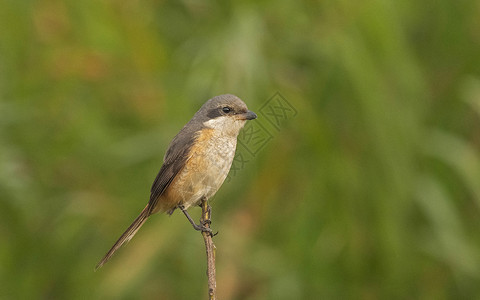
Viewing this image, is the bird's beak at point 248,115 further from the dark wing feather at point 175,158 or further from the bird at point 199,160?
the dark wing feather at point 175,158

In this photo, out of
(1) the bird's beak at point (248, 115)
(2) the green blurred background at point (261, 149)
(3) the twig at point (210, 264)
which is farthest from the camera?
(2) the green blurred background at point (261, 149)

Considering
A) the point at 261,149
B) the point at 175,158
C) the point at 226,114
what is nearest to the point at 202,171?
the point at 175,158

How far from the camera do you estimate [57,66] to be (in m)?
4.45

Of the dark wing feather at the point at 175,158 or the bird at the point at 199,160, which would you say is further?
the dark wing feather at the point at 175,158

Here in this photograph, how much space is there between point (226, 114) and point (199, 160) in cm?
26

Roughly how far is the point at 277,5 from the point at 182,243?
5.18 ft

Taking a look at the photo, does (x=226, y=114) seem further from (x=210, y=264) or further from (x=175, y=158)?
(x=210, y=264)

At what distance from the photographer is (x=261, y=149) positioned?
13.2 feet

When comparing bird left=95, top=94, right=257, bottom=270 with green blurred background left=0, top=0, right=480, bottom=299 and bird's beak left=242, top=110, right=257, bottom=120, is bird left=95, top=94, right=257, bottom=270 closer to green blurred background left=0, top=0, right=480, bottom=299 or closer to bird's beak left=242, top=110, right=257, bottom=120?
bird's beak left=242, top=110, right=257, bottom=120

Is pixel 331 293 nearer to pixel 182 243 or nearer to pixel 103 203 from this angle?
pixel 182 243

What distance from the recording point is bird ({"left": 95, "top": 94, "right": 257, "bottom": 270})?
10.4 ft

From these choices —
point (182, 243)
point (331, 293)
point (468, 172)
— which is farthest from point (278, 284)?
point (468, 172)

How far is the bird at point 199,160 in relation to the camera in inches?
125

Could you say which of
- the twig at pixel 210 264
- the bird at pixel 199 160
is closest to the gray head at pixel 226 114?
the bird at pixel 199 160
